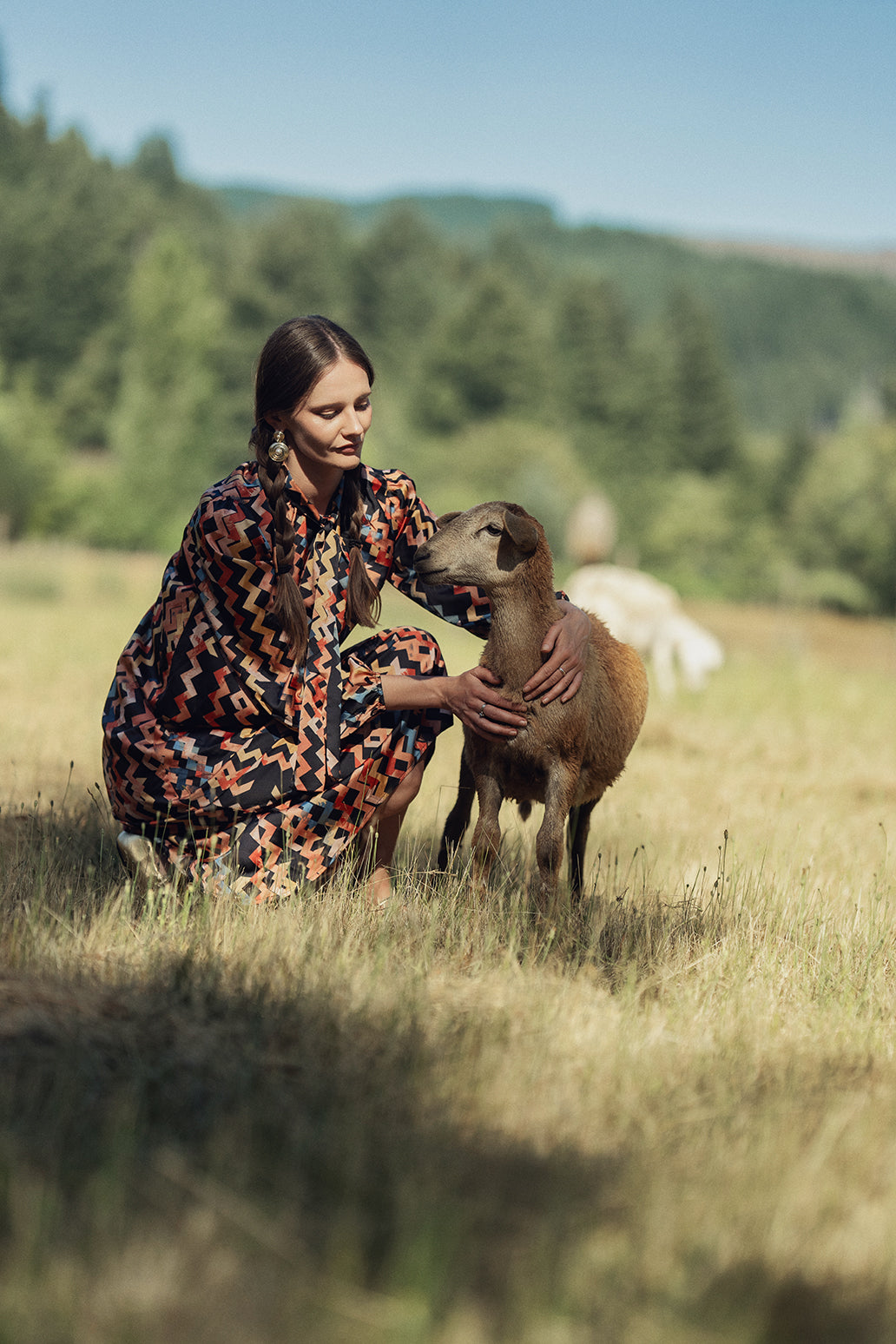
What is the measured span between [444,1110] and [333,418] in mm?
2518

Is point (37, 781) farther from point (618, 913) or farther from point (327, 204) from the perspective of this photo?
point (327, 204)

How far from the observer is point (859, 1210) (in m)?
2.73

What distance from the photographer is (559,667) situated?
14.7ft

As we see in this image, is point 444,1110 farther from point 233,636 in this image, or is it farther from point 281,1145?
point 233,636

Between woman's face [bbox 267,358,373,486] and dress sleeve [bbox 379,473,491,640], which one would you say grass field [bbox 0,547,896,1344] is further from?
woman's face [bbox 267,358,373,486]

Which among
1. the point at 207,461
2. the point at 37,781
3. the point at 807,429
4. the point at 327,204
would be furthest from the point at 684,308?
the point at 37,781

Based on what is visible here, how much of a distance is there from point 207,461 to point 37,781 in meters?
44.1

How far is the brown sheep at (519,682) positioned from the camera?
4.41 m

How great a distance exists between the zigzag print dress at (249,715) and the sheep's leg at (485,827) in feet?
1.18

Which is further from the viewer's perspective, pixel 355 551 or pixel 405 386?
pixel 405 386

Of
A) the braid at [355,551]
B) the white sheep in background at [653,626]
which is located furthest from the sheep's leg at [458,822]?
the white sheep in background at [653,626]

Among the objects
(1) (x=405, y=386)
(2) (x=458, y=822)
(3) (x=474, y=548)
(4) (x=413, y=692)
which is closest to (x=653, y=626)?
(2) (x=458, y=822)

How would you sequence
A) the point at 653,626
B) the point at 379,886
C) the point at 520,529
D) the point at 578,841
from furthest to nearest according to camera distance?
the point at 653,626 < the point at 578,841 < the point at 379,886 < the point at 520,529

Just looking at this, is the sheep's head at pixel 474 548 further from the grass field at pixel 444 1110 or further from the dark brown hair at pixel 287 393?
the grass field at pixel 444 1110
